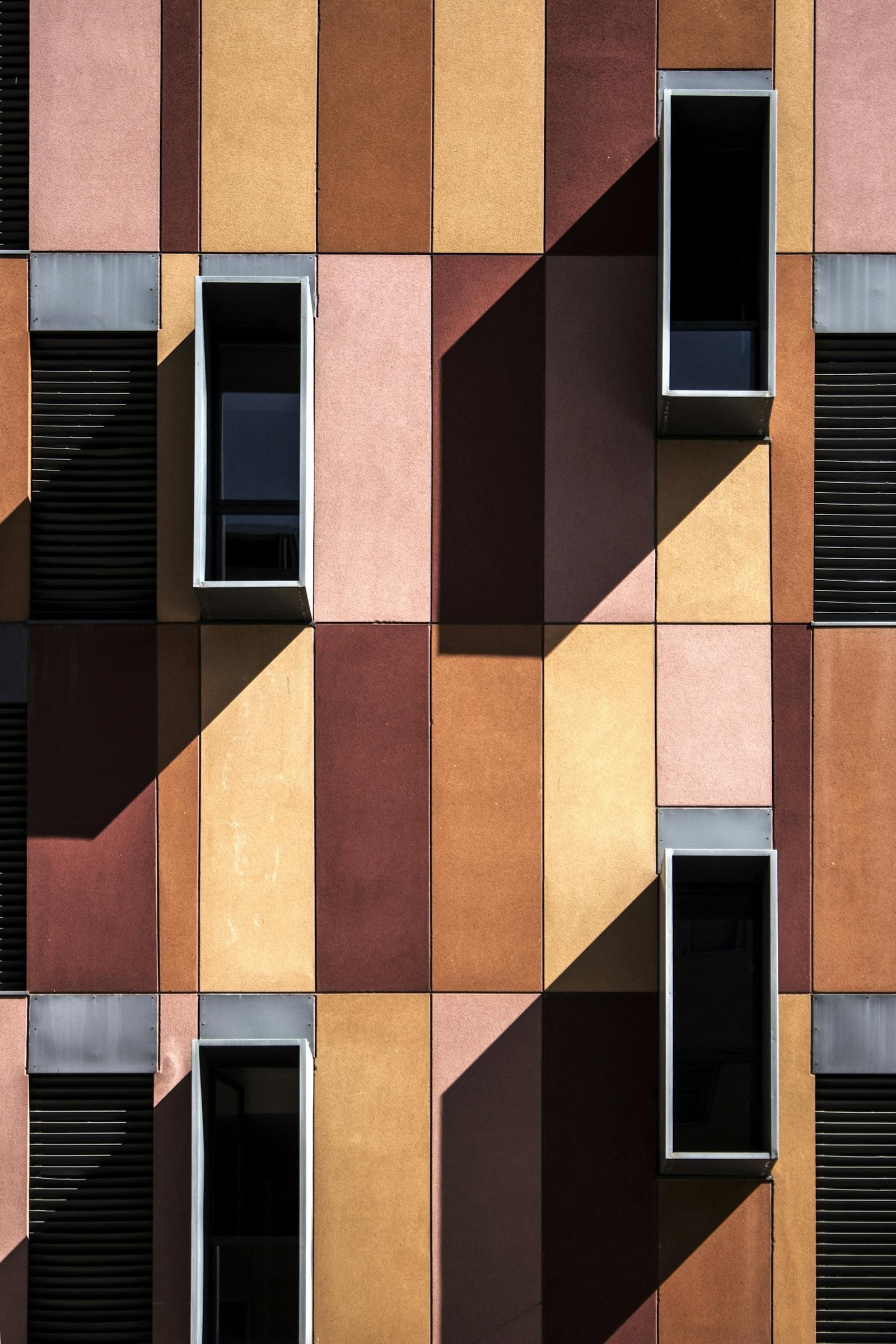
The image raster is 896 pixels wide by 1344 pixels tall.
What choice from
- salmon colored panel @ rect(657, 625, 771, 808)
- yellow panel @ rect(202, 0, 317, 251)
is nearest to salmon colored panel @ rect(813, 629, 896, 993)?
salmon colored panel @ rect(657, 625, 771, 808)

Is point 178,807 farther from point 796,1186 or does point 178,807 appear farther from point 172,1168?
point 796,1186

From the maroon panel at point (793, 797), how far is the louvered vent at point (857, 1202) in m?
0.97

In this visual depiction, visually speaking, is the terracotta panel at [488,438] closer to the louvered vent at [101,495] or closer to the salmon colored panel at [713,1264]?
the louvered vent at [101,495]

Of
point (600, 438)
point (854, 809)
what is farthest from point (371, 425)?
point (854, 809)

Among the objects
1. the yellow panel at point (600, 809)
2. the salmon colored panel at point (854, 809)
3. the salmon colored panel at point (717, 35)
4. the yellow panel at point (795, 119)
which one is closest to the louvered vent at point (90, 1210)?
the yellow panel at point (600, 809)

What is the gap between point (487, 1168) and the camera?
7559mm

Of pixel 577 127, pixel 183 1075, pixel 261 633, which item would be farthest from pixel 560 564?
pixel 183 1075

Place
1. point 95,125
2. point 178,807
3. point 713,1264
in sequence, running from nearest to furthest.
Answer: point 713,1264 < point 178,807 < point 95,125

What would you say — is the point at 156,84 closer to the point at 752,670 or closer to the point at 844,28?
the point at 844,28

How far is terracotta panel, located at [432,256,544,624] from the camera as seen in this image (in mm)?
7781

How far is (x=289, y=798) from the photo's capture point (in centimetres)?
773

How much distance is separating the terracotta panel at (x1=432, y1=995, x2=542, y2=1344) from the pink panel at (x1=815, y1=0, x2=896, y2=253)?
6.60 meters

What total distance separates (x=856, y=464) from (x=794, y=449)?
0.55 m

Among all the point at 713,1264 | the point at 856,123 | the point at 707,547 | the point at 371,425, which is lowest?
the point at 713,1264
